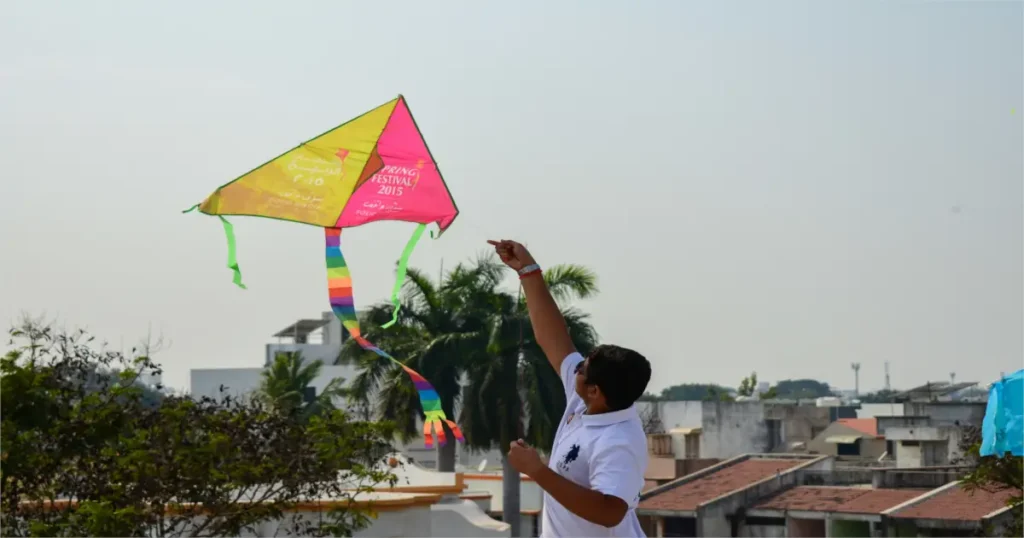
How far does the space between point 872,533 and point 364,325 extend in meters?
11.2

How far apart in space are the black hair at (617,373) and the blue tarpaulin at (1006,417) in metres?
7.31

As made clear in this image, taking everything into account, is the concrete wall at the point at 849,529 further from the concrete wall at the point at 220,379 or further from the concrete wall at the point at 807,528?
the concrete wall at the point at 220,379

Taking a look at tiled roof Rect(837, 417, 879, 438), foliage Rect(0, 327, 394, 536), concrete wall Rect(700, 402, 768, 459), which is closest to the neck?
foliage Rect(0, 327, 394, 536)

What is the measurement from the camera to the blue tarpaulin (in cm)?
1014

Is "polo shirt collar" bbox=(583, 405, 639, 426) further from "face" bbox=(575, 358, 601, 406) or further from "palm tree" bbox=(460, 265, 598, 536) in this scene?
"palm tree" bbox=(460, 265, 598, 536)

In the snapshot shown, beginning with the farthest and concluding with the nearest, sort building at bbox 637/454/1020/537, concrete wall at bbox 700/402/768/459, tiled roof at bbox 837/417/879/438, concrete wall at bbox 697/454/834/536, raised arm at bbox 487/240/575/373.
→ 1. tiled roof at bbox 837/417/879/438
2. concrete wall at bbox 700/402/768/459
3. concrete wall at bbox 697/454/834/536
4. building at bbox 637/454/1020/537
5. raised arm at bbox 487/240/575/373

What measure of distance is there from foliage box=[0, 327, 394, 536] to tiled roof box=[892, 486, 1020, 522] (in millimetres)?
14825

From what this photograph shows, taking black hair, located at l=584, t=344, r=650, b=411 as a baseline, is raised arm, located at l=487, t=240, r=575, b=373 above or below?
above

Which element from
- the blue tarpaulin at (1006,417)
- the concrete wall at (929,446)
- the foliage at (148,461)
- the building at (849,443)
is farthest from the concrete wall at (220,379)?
the blue tarpaulin at (1006,417)

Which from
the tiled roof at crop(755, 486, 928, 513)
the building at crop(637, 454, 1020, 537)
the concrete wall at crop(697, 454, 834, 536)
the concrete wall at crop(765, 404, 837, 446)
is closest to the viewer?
the building at crop(637, 454, 1020, 537)

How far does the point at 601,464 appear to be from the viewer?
137 inches

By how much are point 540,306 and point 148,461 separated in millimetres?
9486

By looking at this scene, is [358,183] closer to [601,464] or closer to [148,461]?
[601,464]

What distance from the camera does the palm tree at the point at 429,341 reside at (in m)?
27.9
